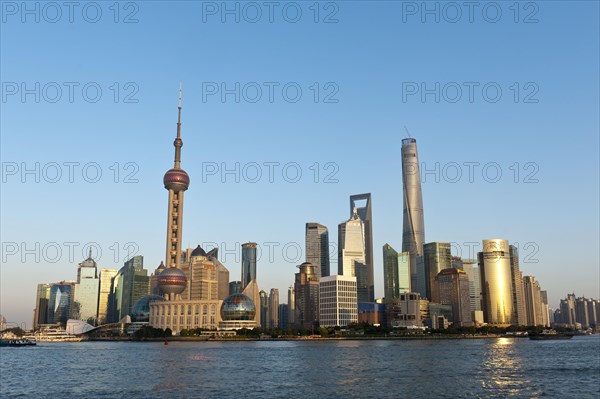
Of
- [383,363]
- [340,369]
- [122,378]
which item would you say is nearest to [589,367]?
[383,363]

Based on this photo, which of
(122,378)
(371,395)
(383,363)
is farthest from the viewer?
(383,363)

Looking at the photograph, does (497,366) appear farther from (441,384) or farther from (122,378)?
(122,378)

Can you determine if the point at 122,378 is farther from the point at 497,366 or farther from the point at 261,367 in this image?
the point at 497,366

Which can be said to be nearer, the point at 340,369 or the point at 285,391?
the point at 285,391

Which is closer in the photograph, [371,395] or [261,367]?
[371,395]

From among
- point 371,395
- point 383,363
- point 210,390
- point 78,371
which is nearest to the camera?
point 371,395

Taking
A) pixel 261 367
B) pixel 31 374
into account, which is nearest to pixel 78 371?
pixel 31 374

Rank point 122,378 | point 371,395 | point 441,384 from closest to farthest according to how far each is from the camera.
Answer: point 371,395
point 441,384
point 122,378

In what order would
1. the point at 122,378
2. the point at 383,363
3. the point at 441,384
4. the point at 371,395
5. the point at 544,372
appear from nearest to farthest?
the point at 371,395 → the point at 441,384 → the point at 122,378 → the point at 544,372 → the point at 383,363
